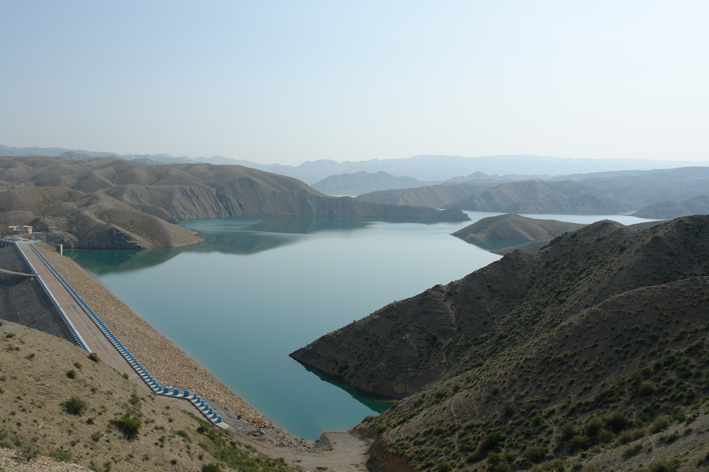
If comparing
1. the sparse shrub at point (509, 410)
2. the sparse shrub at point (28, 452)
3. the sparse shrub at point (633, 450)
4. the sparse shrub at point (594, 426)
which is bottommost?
the sparse shrub at point (509, 410)

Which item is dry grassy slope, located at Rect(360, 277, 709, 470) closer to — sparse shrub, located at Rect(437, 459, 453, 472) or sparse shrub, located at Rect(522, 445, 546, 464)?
sparse shrub, located at Rect(522, 445, 546, 464)

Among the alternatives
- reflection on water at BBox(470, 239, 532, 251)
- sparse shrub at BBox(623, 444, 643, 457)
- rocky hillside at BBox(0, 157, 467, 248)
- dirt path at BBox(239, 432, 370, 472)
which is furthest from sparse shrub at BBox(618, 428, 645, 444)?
rocky hillside at BBox(0, 157, 467, 248)

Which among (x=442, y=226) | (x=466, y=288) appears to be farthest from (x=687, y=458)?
(x=442, y=226)

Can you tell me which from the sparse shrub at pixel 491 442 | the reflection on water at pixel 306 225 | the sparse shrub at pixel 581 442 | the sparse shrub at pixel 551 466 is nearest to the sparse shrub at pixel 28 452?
the sparse shrub at pixel 551 466

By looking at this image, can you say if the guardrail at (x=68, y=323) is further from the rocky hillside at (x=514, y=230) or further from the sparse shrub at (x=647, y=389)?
the rocky hillside at (x=514, y=230)

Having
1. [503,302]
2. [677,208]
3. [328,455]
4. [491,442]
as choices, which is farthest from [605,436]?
[677,208]

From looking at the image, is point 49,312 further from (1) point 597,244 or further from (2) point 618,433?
(1) point 597,244

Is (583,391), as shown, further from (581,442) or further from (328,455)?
(328,455)
